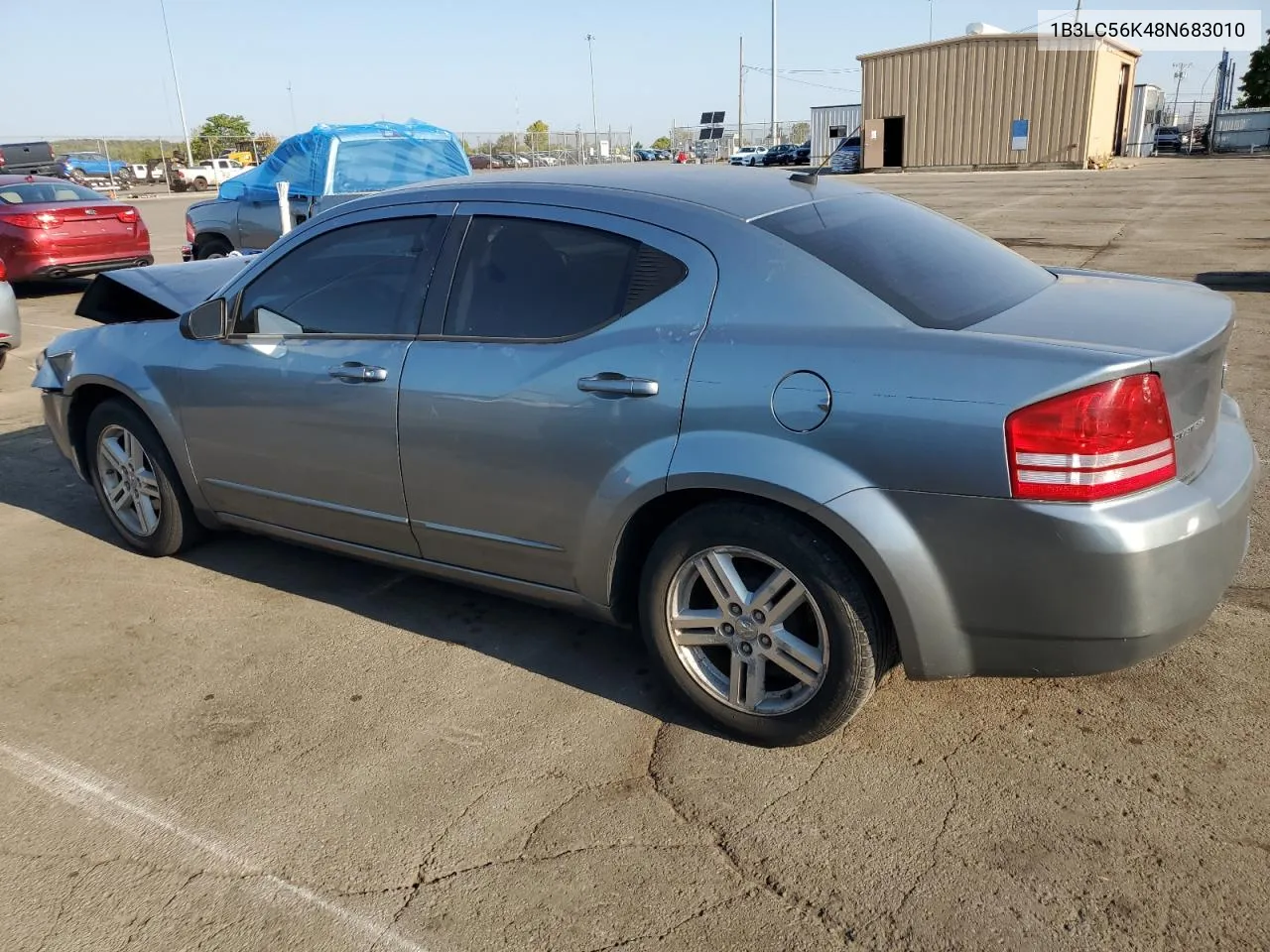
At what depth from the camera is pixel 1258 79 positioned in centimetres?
5816

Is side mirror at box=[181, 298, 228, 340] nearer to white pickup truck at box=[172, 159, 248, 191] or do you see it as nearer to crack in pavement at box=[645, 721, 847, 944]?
crack in pavement at box=[645, 721, 847, 944]

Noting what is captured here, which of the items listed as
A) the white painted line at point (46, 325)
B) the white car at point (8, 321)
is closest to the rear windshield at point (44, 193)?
the white painted line at point (46, 325)

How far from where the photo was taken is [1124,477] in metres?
2.52

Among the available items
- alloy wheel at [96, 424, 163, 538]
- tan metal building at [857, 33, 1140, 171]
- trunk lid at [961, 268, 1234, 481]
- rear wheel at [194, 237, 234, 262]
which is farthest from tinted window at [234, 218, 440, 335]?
tan metal building at [857, 33, 1140, 171]

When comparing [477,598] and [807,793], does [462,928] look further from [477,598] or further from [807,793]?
[477,598]

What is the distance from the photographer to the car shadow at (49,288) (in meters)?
13.9

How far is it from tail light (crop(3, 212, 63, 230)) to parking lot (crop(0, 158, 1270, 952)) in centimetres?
1032

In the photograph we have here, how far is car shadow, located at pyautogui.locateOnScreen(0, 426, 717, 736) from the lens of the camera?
353cm

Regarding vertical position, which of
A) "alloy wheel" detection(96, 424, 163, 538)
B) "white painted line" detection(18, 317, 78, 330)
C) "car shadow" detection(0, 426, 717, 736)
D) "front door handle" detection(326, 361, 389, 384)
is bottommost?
"car shadow" detection(0, 426, 717, 736)

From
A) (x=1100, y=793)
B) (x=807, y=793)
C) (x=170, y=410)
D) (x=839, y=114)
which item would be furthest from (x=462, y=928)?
(x=839, y=114)

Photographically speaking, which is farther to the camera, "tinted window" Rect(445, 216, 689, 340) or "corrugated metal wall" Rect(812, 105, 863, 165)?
"corrugated metal wall" Rect(812, 105, 863, 165)

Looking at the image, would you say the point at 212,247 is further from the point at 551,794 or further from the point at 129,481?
the point at 551,794

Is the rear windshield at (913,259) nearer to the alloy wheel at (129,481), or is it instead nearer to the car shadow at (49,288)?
the alloy wheel at (129,481)

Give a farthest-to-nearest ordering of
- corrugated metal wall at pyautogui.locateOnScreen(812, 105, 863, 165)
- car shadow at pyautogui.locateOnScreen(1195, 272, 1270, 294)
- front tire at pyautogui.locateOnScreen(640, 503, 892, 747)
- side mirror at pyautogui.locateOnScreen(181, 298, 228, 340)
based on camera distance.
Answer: corrugated metal wall at pyautogui.locateOnScreen(812, 105, 863, 165) < car shadow at pyautogui.locateOnScreen(1195, 272, 1270, 294) < side mirror at pyautogui.locateOnScreen(181, 298, 228, 340) < front tire at pyautogui.locateOnScreen(640, 503, 892, 747)
